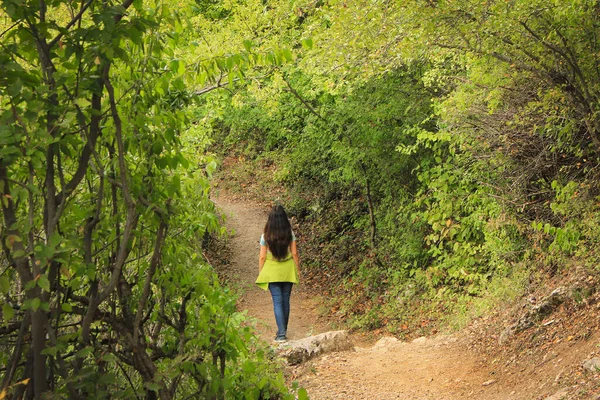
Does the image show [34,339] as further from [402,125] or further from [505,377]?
[402,125]

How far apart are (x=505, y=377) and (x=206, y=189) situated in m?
5.42

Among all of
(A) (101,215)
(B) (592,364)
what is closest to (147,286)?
(A) (101,215)

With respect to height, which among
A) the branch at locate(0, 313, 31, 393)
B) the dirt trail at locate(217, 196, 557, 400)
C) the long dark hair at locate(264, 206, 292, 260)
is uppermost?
the long dark hair at locate(264, 206, 292, 260)

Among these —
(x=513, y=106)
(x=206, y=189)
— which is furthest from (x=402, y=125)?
(x=206, y=189)

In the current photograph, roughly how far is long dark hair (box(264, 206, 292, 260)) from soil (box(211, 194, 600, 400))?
969 millimetres

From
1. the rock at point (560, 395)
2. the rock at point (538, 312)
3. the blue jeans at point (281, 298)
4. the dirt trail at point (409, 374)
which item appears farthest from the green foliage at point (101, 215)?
the rock at point (538, 312)

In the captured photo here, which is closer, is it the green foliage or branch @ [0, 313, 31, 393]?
the green foliage

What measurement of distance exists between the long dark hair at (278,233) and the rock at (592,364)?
382 centimetres

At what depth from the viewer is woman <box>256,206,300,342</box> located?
8883 millimetres

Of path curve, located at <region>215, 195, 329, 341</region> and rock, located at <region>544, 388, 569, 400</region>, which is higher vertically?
path curve, located at <region>215, 195, 329, 341</region>

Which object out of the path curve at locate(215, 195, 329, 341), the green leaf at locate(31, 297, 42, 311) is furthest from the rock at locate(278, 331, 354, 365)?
the green leaf at locate(31, 297, 42, 311)

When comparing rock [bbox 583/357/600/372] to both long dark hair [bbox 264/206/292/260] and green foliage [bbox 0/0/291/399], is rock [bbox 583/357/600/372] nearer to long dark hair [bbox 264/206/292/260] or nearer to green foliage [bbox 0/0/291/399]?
long dark hair [bbox 264/206/292/260]

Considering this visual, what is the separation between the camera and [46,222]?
249 cm

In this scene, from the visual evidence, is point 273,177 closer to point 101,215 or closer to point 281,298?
point 281,298
